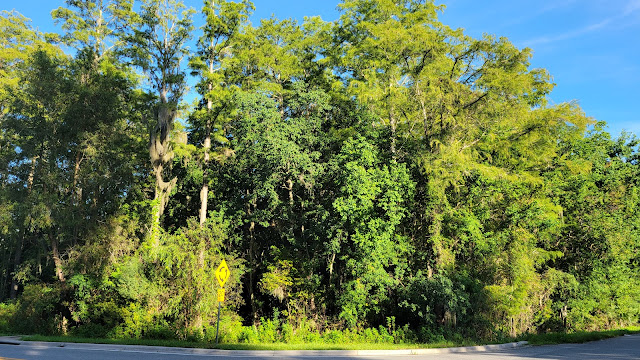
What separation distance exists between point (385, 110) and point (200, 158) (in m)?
11.0

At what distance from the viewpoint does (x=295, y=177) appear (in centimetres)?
2181

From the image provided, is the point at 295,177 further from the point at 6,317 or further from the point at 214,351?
the point at 6,317

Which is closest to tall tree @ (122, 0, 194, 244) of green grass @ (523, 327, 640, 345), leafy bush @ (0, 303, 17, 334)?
leafy bush @ (0, 303, 17, 334)

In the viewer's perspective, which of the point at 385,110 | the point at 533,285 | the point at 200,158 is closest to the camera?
the point at 385,110

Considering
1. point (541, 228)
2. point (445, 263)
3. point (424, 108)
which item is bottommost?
point (445, 263)

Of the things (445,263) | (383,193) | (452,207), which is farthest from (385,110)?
(445,263)

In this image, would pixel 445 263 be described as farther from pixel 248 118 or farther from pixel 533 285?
pixel 248 118

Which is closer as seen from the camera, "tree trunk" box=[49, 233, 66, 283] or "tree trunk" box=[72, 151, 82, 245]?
"tree trunk" box=[49, 233, 66, 283]

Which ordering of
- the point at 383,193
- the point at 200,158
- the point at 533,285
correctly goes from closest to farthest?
1. the point at 383,193
2. the point at 533,285
3. the point at 200,158

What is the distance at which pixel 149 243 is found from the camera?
1972 cm

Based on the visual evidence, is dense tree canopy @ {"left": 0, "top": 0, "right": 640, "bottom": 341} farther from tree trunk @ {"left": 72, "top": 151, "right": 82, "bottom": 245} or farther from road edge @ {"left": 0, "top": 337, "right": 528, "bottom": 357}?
road edge @ {"left": 0, "top": 337, "right": 528, "bottom": 357}

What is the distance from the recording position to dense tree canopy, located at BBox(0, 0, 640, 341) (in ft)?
61.3

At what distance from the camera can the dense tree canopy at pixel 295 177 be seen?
18.7 m

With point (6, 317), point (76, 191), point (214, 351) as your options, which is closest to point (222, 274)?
point (214, 351)
